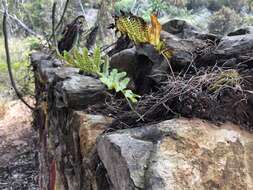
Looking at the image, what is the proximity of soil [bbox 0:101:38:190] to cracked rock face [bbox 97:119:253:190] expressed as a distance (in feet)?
11.9

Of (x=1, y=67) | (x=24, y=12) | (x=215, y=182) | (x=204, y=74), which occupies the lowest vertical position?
(x=1, y=67)

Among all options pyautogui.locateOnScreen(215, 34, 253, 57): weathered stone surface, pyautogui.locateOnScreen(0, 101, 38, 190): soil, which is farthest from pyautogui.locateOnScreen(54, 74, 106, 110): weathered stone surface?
pyautogui.locateOnScreen(0, 101, 38, 190): soil

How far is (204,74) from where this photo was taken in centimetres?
168

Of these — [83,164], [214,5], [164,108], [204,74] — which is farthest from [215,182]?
[214,5]

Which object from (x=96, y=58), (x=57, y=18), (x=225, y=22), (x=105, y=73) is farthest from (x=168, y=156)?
(x=225, y=22)

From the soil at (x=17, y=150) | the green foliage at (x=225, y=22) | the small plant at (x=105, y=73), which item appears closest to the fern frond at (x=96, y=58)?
the small plant at (x=105, y=73)

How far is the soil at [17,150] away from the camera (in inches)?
192

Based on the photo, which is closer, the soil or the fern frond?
the fern frond

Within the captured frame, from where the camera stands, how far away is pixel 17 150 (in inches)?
223

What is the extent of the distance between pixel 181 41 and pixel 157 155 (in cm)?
100

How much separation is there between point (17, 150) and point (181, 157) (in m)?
4.75

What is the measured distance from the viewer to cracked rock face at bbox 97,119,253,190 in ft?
3.92

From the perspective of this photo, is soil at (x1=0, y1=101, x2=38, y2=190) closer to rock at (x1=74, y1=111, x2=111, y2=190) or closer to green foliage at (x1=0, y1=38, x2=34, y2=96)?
green foliage at (x1=0, y1=38, x2=34, y2=96)

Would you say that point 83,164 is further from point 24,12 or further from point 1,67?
point 24,12
